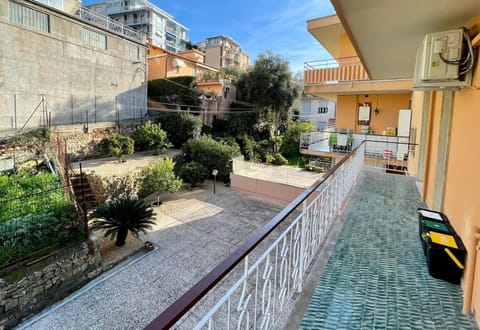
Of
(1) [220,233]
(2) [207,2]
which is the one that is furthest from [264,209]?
(2) [207,2]

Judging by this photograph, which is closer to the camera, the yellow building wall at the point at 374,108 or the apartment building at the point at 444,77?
the apartment building at the point at 444,77

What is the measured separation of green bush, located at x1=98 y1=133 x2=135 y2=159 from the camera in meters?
13.5

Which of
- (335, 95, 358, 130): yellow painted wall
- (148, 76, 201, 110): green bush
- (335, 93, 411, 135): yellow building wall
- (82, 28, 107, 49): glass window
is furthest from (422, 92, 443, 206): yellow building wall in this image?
(148, 76, 201, 110): green bush

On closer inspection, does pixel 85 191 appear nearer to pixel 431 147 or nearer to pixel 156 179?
pixel 156 179

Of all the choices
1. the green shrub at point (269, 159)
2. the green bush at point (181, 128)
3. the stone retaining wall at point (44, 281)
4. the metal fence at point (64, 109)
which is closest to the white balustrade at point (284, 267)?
the stone retaining wall at point (44, 281)

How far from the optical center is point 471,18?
2744mm

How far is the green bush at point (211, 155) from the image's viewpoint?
48.8 feet

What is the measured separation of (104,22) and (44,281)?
1501 cm

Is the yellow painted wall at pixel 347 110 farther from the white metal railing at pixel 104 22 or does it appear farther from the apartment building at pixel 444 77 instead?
the white metal railing at pixel 104 22

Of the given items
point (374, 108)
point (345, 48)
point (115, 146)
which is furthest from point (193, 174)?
point (345, 48)

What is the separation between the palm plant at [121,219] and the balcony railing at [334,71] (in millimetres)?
8981

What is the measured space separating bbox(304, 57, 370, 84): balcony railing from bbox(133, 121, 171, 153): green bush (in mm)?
8850

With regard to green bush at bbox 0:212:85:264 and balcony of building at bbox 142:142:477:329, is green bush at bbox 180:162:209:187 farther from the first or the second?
balcony of building at bbox 142:142:477:329

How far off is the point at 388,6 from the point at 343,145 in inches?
338
